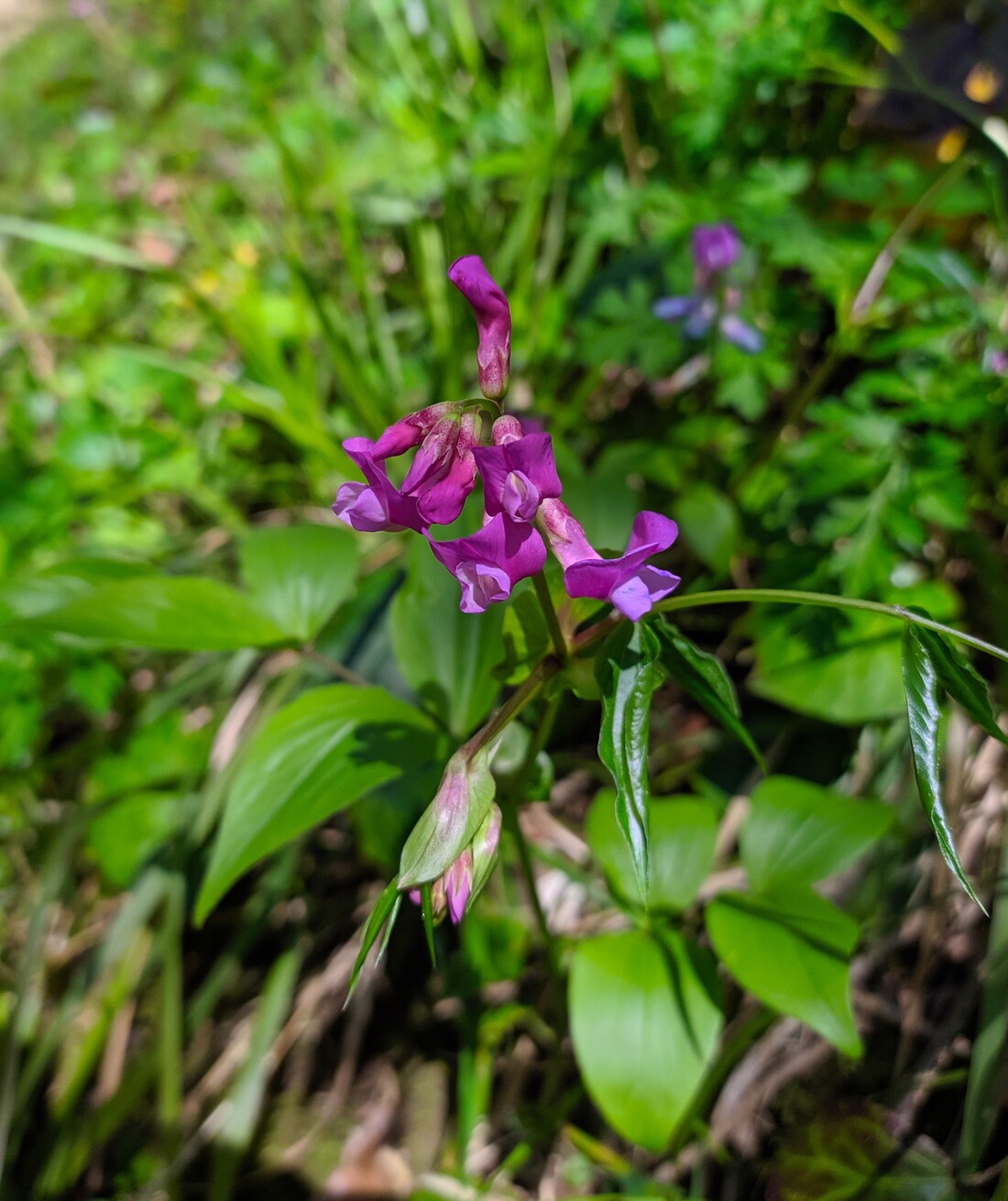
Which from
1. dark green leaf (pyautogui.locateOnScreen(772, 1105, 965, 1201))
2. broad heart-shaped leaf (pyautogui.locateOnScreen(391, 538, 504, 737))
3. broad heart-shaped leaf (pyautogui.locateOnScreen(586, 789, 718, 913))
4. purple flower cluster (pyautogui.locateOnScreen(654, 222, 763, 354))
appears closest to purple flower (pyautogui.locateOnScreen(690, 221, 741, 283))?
purple flower cluster (pyautogui.locateOnScreen(654, 222, 763, 354))


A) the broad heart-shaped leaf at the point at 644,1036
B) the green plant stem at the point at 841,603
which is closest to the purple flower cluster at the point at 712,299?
the green plant stem at the point at 841,603

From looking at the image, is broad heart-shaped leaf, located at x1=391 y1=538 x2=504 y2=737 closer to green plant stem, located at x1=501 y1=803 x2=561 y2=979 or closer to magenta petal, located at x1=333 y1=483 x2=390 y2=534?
green plant stem, located at x1=501 y1=803 x2=561 y2=979

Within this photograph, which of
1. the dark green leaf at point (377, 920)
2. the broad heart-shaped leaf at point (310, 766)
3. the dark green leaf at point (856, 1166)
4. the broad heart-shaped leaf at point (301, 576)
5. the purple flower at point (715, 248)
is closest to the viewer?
the dark green leaf at point (377, 920)

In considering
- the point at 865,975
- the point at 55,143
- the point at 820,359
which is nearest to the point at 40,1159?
the point at 865,975

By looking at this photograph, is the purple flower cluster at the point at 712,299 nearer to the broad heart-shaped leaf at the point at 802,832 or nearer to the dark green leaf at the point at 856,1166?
the broad heart-shaped leaf at the point at 802,832

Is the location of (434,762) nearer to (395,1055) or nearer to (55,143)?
(395,1055)

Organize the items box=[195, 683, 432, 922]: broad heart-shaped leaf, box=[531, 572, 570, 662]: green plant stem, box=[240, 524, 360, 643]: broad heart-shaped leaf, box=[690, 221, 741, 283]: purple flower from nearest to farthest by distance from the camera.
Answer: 1. box=[531, 572, 570, 662]: green plant stem
2. box=[195, 683, 432, 922]: broad heart-shaped leaf
3. box=[240, 524, 360, 643]: broad heart-shaped leaf
4. box=[690, 221, 741, 283]: purple flower
